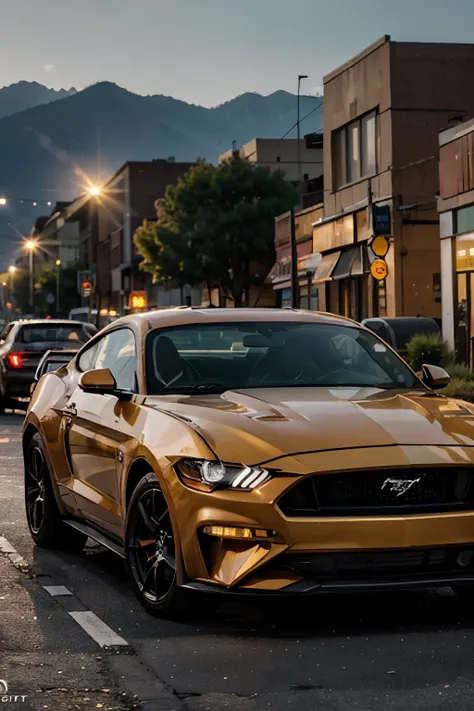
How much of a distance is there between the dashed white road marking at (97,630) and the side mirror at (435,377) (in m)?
2.35

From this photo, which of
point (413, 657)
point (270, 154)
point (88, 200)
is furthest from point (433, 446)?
point (88, 200)

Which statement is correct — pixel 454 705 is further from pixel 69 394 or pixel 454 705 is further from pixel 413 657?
pixel 69 394

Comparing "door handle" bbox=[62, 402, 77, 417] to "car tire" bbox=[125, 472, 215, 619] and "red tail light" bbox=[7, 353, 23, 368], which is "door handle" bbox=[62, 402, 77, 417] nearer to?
"car tire" bbox=[125, 472, 215, 619]

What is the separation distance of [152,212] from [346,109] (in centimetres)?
6654

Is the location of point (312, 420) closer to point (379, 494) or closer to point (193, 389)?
point (379, 494)

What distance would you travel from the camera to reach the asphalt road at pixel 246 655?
197 inches

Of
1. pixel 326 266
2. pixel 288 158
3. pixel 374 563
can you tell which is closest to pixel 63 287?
pixel 288 158

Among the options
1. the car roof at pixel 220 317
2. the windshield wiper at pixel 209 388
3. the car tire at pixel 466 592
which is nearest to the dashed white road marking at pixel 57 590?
the windshield wiper at pixel 209 388

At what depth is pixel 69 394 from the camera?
848 centimetres

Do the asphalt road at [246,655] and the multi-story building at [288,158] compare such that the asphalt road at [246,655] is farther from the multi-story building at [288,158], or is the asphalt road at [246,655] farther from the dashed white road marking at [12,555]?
the multi-story building at [288,158]

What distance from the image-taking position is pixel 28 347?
23438 millimetres

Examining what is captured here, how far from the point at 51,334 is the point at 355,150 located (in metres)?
22.2

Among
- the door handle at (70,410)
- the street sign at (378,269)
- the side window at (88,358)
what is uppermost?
the street sign at (378,269)

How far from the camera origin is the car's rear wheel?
6227 millimetres
